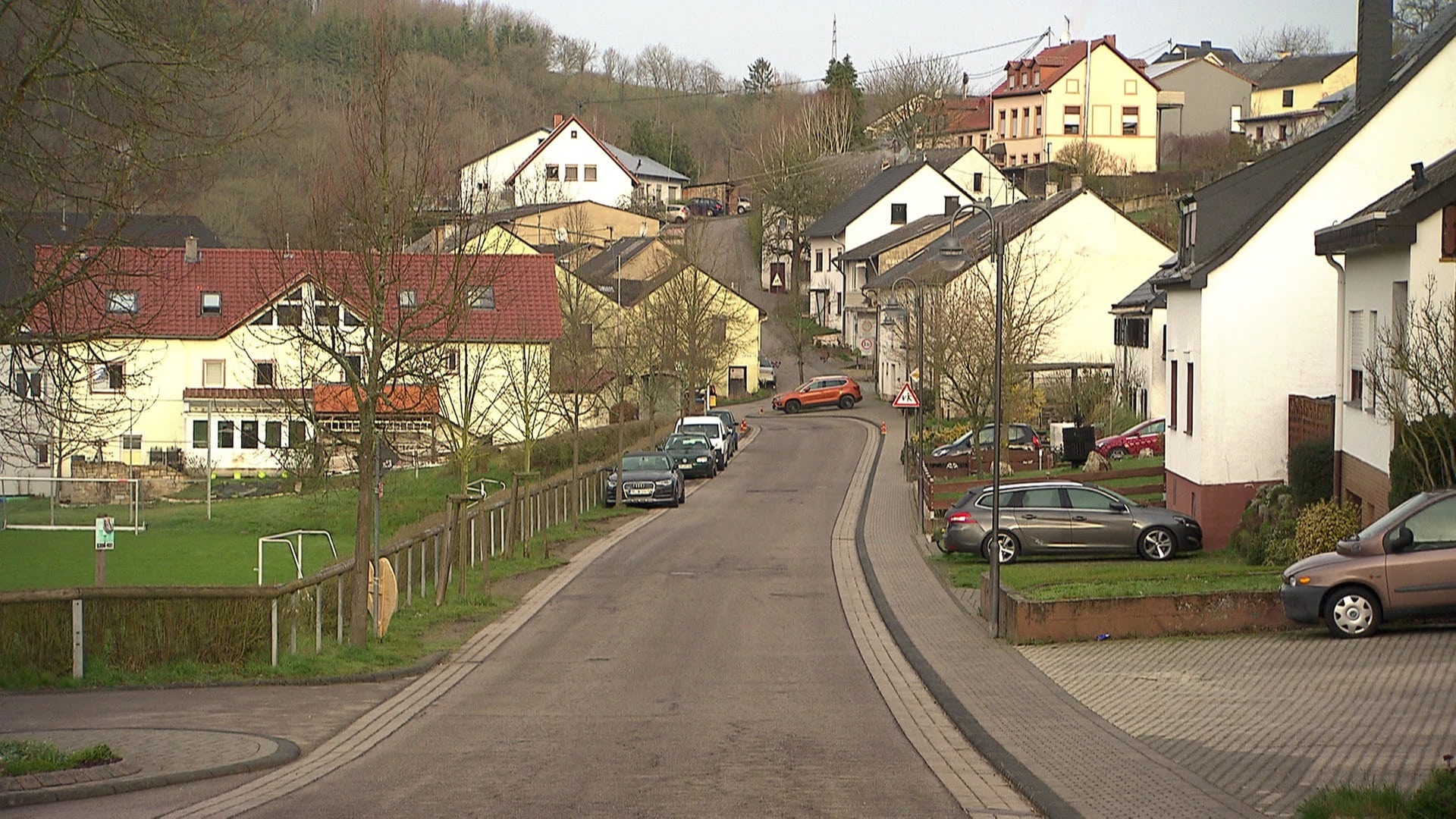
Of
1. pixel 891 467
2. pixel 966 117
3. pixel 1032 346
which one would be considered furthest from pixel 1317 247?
pixel 966 117

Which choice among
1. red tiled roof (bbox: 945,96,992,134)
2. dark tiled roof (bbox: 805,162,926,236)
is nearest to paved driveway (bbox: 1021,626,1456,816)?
dark tiled roof (bbox: 805,162,926,236)

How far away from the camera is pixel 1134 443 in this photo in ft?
144

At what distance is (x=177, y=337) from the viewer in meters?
58.3

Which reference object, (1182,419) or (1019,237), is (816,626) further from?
(1019,237)

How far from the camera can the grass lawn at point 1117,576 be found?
19359mm

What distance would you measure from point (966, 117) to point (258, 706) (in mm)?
116166

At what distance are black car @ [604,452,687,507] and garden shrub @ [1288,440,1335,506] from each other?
778 inches

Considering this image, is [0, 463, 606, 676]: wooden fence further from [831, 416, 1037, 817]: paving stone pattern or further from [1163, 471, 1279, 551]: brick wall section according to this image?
[1163, 471, 1279, 551]: brick wall section

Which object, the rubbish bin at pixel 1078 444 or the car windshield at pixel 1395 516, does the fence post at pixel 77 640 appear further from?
the rubbish bin at pixel 1078 444

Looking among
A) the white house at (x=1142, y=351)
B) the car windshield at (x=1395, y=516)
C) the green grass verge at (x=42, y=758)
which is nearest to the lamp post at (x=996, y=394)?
the car windshield at (x=1395, y=516)

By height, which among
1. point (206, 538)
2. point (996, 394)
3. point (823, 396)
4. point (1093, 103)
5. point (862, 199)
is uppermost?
point (1093, 103)

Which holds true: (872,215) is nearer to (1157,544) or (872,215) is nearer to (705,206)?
(705,206)

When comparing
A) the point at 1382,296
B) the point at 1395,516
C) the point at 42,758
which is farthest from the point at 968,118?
the point at 42,758

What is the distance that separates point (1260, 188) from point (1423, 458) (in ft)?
39.7
